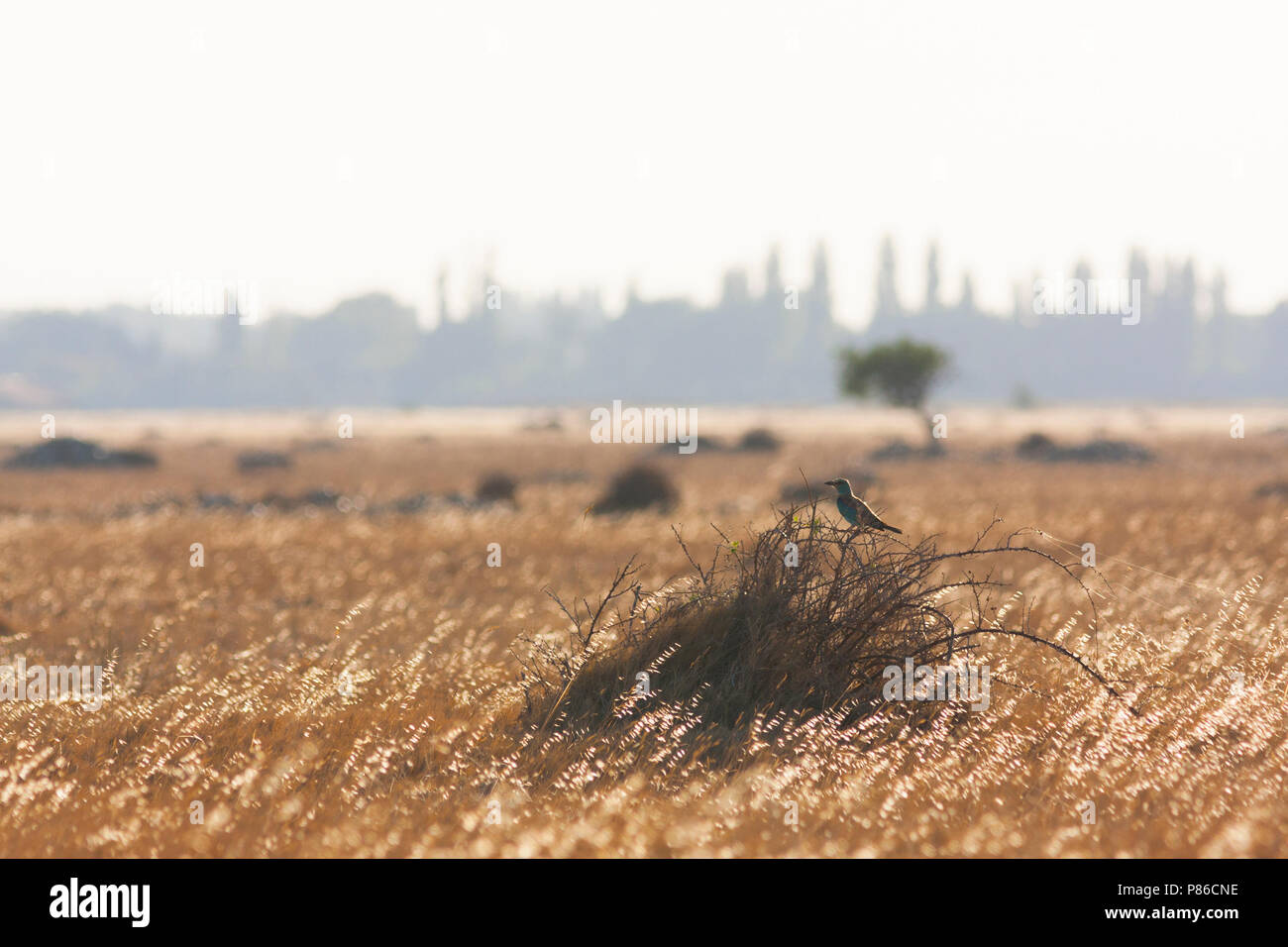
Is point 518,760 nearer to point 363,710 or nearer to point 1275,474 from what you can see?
point 363,710

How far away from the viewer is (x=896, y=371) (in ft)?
196

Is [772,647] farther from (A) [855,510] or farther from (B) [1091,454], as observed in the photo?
(B) [1091,454]

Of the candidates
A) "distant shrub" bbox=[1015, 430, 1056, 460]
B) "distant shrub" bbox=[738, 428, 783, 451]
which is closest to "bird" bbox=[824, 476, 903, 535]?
"distant shrub" bbox=[1015, 430, 1056, 460]

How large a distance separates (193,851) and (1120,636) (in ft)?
23.4

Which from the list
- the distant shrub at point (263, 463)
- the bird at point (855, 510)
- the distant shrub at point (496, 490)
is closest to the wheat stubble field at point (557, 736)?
the bird at point (855, 510)

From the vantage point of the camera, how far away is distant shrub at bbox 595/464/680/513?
25.3 meters

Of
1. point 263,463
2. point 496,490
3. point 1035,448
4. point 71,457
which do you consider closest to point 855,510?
point 496,490

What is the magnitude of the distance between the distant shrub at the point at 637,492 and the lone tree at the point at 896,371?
3589 centimetres

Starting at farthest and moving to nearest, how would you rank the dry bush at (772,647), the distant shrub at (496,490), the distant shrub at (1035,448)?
the distant shrub at (1035,448) < the distant shrub at (496,490) < the dry bush at (772,647)

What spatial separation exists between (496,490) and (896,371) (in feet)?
116

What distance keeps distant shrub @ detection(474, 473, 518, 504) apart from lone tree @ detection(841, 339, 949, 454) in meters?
34.4

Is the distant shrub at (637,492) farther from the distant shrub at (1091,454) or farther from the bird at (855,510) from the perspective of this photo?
the distant shrub at (1091,454)

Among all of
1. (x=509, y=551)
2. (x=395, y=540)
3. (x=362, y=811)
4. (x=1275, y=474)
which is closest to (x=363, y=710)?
(x=362, y=811)

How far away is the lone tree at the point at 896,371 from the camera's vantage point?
196 feet
